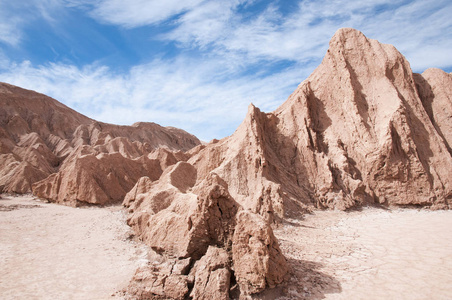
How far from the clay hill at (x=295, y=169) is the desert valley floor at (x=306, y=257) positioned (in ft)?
2.91

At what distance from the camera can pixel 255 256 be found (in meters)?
6.10

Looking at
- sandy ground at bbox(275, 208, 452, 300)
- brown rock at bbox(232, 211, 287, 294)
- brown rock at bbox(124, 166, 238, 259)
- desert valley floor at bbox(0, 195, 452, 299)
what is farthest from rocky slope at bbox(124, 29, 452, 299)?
sandy ground at bbox(275, 208, 452, 300)

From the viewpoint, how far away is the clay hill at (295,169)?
7188mm

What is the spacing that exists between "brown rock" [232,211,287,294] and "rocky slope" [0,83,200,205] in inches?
665

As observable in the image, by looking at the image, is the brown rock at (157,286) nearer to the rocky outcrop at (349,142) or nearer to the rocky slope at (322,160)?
the rocky slope at (322,160)

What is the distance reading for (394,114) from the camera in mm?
17734

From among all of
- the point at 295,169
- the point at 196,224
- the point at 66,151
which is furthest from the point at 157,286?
the point at 66,151

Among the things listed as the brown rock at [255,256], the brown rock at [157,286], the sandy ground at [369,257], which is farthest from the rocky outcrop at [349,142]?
the brown rock at [157,286]

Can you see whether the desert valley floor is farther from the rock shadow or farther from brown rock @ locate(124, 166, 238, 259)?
brown rock @ locate(124, 166, 238, 259)

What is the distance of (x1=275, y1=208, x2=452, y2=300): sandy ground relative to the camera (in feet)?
20.7

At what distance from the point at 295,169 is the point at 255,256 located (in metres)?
12.2

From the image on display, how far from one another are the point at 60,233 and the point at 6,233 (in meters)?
2.19

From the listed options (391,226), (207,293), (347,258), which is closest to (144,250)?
(207,293)

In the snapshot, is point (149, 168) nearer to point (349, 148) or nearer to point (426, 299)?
point (349, 148)
